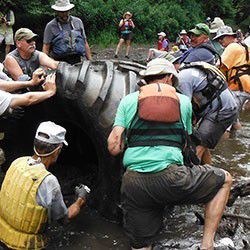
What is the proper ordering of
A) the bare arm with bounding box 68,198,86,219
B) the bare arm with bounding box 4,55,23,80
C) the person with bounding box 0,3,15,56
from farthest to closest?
the person with bounding box 0,3,15,56
the bare arm with bounding box 4,55,23,80
the bare arm with bounding box 68,198,86,219

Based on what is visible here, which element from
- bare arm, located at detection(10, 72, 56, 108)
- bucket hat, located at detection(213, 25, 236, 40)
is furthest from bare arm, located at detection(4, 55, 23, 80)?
bucket hat, located at detection(213, 25, 236, 40)

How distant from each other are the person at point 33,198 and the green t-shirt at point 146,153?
0.49 m

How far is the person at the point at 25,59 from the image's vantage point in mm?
5328

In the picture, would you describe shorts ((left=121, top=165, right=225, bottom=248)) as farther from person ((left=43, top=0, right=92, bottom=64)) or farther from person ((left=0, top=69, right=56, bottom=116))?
person ((left=43, top=0, right=92, bottom=64))

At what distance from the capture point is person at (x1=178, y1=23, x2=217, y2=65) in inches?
213

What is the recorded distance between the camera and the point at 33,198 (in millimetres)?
3578

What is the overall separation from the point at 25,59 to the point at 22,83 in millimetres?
972

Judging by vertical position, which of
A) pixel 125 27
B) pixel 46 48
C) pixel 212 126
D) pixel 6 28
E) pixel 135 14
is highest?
pixel 212 126

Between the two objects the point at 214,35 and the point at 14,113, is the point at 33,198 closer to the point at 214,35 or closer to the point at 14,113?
the point at 14,113

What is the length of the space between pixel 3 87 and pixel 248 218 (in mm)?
2457

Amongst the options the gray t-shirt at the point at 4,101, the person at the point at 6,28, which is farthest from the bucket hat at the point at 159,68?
the person at the point at 6,28

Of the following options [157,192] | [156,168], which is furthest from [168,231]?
[156,168]

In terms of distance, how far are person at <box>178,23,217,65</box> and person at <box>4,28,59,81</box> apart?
4.67ft

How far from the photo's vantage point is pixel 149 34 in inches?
945
